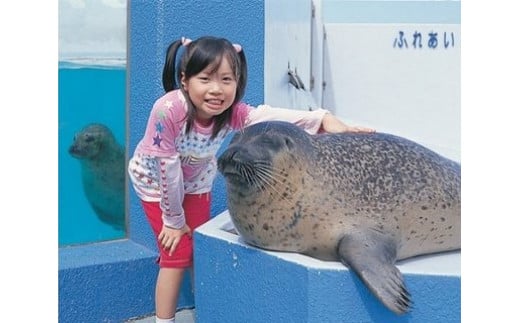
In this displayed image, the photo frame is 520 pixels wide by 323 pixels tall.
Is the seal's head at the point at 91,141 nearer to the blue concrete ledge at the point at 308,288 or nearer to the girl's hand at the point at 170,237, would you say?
the girl's hand at the point at 170,237

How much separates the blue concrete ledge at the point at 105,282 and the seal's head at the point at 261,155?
1019mm

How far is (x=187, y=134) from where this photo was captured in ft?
9.06

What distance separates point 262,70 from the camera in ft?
12.6

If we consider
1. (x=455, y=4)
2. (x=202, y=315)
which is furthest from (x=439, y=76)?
(x=202, y=315)

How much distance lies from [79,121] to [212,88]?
3.42 feet

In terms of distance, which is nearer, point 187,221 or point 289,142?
point 289,142

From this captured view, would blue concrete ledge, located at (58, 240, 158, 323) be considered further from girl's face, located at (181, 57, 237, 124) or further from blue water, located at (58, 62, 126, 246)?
girl's face, located at (181, 57, 237, 124)

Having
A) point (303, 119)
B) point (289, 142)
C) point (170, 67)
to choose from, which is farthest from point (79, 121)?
point (289, 142)

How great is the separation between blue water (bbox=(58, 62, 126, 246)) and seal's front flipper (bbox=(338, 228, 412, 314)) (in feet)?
5.04

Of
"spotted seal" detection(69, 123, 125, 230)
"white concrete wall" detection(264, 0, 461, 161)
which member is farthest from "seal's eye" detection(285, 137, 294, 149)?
"white concrete wall" detection(264, 0, 461, 161)

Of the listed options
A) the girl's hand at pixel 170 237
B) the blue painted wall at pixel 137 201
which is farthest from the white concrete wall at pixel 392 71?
the girl's hand at pixel 170 237

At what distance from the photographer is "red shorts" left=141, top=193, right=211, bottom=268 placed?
2900 millimetres

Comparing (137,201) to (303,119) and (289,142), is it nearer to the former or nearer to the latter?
(303,119)

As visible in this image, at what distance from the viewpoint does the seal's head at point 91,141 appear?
11.4 feet
